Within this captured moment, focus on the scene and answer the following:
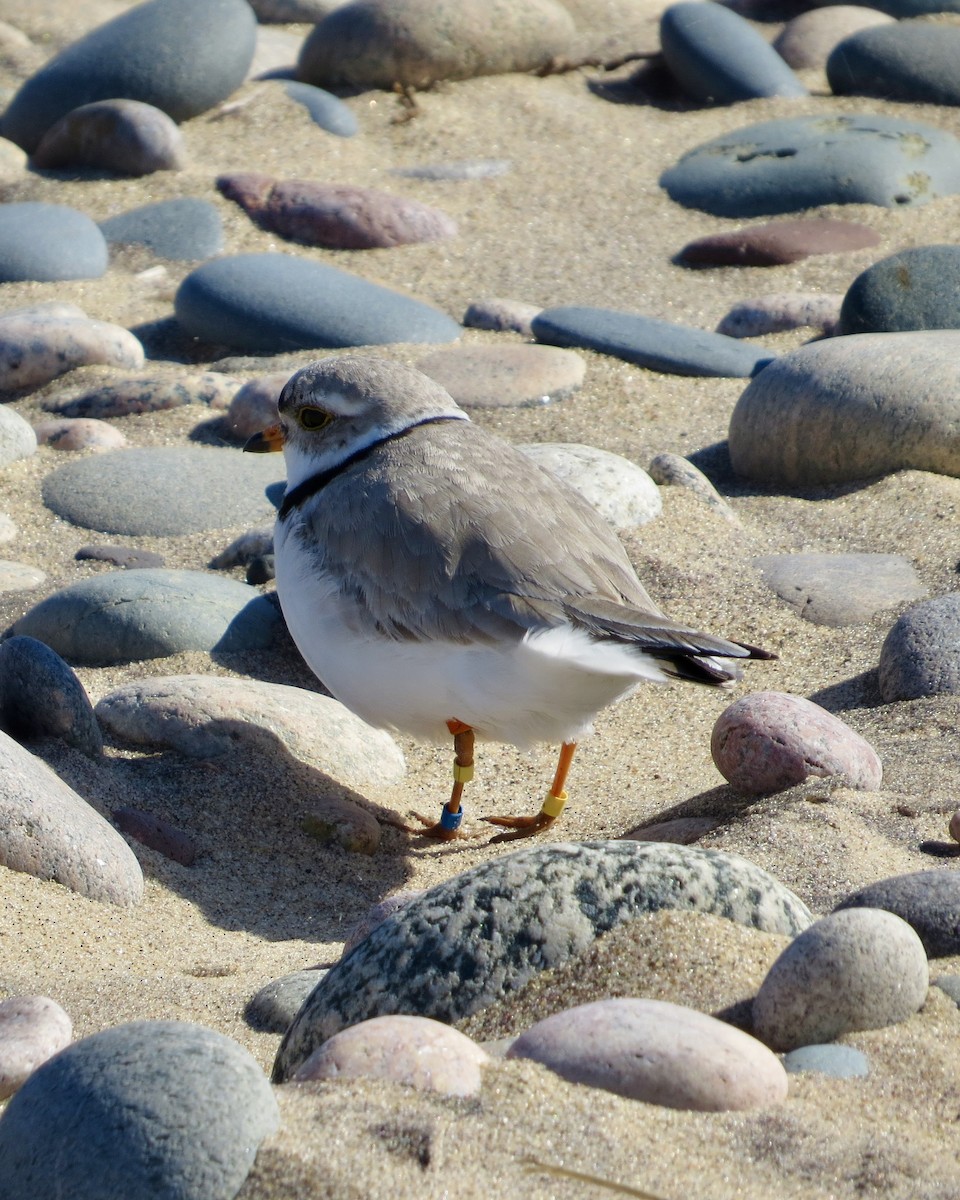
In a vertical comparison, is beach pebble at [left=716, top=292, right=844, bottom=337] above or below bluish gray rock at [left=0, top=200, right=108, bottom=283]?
below

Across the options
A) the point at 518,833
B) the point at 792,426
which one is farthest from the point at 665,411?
the point at 518,833

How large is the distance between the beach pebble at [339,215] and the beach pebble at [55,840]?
5689 millimetres

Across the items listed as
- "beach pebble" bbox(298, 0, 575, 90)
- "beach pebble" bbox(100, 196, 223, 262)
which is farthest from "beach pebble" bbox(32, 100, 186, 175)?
"beach pebble" bbox(298, 0, 575, 90)

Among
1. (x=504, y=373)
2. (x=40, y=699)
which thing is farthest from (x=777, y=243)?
(x=40, y=699)

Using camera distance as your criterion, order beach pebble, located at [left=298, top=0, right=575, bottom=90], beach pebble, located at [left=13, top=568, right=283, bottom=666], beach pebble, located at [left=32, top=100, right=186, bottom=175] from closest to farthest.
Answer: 1. beach pebble, located at [left=13, top=568, right=283, bottom=666]
2. beach pebble, located at [left=32, top=100, right=186, bottom=175]
3. beach pebble, located at [left=298, top=0, right=575, bottom=90]

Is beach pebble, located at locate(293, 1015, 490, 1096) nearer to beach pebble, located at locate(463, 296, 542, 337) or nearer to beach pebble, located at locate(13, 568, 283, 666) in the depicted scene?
beach pebble, located at locate(13, 568, 283, 666)

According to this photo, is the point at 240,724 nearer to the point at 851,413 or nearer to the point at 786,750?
the point at 786,750

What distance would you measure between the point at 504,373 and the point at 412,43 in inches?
177

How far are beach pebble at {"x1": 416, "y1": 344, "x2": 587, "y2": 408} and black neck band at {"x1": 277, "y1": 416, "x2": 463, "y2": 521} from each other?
7.88ft

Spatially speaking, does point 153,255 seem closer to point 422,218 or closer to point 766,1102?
point 422,218

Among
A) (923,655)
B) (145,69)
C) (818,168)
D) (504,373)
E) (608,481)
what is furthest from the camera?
(145,69)

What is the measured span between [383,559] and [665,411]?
3.36m

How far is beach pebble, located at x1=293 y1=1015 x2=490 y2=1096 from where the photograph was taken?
2297mm

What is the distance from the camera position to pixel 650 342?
732cm
